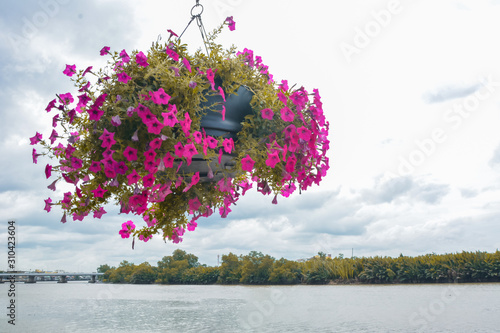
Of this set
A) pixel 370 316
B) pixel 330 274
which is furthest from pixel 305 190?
pixel 330 274

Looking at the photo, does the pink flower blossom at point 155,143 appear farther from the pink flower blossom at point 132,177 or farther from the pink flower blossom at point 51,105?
the pink flower blossom at point 51,105

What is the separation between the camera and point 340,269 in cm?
1552

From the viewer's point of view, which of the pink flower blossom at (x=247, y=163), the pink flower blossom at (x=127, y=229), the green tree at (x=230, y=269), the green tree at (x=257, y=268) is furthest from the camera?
the green tree at (x=230, y=269)

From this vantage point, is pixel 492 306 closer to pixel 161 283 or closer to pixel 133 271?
pixel 161 283

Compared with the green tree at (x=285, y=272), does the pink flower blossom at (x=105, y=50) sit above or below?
above

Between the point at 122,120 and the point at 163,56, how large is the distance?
0.41 metres

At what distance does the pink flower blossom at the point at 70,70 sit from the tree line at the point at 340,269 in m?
13.8

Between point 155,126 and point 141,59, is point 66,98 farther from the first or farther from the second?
point 155,126

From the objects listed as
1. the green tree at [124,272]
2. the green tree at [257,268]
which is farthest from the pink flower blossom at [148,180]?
the green tree at [124,272]

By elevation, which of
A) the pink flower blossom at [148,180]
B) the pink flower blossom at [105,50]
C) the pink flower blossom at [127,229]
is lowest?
the pink flower blossom at [127,229]

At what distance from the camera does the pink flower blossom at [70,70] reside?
1853 mm

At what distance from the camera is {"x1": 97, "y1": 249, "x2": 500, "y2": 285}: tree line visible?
13000mm

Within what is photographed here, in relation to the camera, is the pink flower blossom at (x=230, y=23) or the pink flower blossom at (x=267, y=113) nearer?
the pink flower blossom at (x=267, y=113)

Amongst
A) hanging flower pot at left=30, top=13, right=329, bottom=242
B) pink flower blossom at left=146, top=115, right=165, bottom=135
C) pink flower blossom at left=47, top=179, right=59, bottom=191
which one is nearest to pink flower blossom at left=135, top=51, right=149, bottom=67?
hanging flower pot at left=30, top=13, right=329, bottom=242
